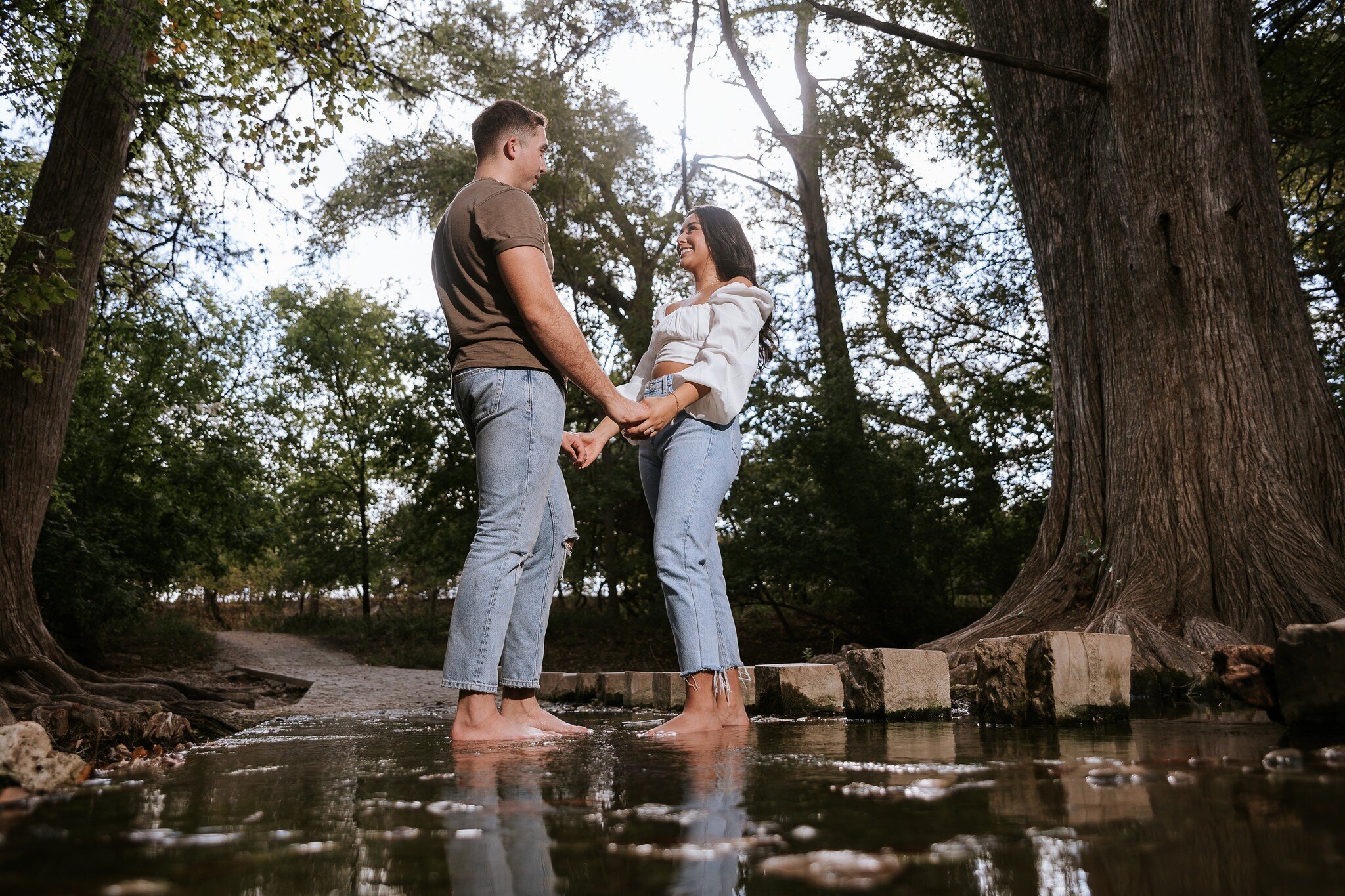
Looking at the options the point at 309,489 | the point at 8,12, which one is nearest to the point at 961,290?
the point at 8,12

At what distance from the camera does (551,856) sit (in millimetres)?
1290

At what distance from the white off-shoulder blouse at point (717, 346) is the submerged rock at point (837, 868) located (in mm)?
2722

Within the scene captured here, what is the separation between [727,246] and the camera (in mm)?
4359

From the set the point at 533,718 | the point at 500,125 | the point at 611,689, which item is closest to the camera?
the point at 533,718

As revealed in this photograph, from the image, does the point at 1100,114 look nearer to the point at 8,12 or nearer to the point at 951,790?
the point at 951,790

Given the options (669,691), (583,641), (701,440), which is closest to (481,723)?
(701,440)

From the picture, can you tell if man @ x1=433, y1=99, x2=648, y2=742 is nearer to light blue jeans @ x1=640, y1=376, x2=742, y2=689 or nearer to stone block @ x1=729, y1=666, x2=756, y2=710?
light blue jeans @ x1=640, y1=376, x2=742, y2=689

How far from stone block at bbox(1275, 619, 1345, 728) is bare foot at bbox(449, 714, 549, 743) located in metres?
2.27

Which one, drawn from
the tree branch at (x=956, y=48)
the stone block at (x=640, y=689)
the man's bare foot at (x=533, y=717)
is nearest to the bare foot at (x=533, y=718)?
the man's bare foot at (x=533, y=717)

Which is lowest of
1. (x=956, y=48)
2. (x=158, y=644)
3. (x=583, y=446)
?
(x=158, y=644)

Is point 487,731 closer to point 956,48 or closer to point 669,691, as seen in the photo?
point 669,691

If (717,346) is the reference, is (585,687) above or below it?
below

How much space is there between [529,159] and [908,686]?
2.72m

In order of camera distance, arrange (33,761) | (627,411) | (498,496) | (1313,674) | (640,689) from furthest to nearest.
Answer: (640,689), (627,411), (498,496), (1313,674), (33,761)
